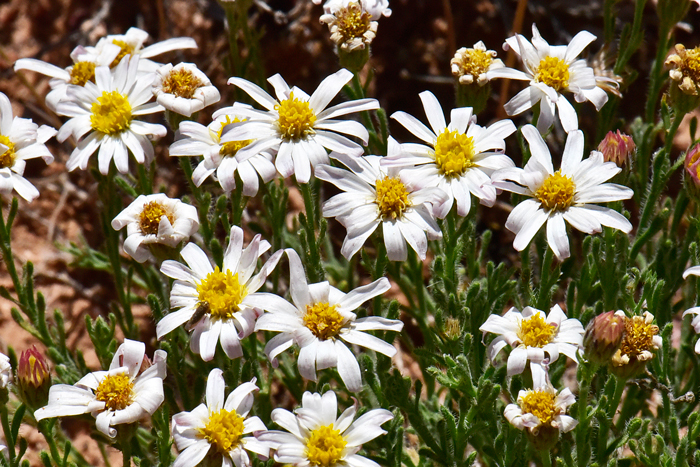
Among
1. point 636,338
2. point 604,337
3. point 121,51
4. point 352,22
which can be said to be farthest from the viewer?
point 121,51

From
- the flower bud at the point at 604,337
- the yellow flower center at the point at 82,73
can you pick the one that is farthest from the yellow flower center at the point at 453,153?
the yellow flower center at the point at 82,73

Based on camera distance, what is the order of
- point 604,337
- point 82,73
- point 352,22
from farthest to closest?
point 82,73 → point 352,22 → point 604,337

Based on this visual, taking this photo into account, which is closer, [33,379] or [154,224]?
[33,379]

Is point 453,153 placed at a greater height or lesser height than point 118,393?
greater

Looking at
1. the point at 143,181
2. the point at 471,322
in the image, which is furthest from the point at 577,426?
the point at 143,181

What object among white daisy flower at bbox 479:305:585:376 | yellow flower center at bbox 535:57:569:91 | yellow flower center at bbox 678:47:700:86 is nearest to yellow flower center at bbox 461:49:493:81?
yellow flower center at bbox 535:57:569:91

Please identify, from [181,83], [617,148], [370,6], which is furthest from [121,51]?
[617,148]

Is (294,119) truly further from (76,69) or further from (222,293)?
(76,69)

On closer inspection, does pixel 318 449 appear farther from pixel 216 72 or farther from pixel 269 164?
pixel 216 72

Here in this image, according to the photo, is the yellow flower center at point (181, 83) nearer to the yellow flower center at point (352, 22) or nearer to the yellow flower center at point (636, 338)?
the yellow flower center at point (352, 22)
